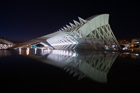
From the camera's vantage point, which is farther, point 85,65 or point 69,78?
point 85,65

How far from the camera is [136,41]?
63.3m

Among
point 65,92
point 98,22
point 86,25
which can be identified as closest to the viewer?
point 65,92

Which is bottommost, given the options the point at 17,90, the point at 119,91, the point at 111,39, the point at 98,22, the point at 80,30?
the point at 119,91

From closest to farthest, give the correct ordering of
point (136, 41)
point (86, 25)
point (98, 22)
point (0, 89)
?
point (0, 89)
point (86, 25)
point (98, 22)
point (136, 41)

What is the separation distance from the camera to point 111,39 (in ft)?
94.1

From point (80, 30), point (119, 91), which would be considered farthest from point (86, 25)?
point (119, 91)

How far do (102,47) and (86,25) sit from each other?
8974 millimetres

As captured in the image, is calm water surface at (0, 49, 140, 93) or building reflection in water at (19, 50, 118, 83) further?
building reflection in water at (19, 50, 118, 83)

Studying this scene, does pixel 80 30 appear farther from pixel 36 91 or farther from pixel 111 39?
pixel 36 91

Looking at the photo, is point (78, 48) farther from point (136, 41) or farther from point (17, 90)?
point (136, 41)

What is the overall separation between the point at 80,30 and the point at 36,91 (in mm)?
24097

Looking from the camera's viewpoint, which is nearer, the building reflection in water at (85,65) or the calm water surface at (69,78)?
the calm water surface at (69,78)

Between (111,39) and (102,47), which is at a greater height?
(111,39)

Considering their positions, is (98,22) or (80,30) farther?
(98,22)
